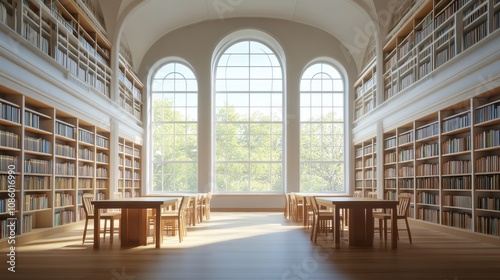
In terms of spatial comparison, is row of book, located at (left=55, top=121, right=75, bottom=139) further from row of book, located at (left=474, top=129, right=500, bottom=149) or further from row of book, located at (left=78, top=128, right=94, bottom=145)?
row of book, located at (left=474, top=129, right=500, bottom=149)

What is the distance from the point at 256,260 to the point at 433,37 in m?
6.22

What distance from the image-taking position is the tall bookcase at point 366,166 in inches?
576

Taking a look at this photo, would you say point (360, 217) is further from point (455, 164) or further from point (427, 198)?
point (427, 198)

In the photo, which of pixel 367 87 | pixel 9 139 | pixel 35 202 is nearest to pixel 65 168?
pixel 35 202

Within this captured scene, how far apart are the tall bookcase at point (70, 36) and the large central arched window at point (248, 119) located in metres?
4.12

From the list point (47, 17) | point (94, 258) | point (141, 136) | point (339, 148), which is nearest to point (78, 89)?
point (47, 17)

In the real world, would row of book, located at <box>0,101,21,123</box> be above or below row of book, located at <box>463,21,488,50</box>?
below

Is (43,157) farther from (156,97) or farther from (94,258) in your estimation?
(156,97)

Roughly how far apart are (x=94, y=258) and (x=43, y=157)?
3943 millimetres

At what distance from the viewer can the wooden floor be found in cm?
512

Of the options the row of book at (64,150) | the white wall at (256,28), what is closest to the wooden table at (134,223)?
the row of book at (64,150)

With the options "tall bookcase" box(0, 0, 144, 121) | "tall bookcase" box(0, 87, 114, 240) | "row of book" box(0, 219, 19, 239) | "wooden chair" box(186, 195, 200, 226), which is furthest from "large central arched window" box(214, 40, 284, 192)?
"row of book" box(0, 219, 19, 239)

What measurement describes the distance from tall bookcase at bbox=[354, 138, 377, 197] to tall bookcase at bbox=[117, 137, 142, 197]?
21.9ft

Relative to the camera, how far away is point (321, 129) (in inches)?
711
